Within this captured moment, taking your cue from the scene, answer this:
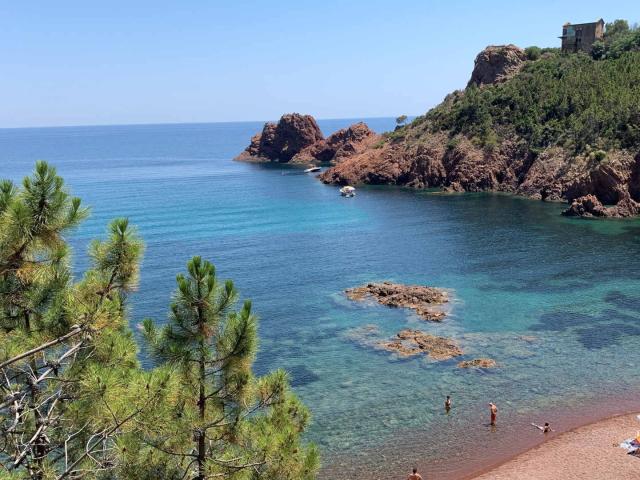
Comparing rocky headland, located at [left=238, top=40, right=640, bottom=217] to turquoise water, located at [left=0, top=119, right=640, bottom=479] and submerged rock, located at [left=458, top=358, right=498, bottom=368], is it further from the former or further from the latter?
submerged rock, located at [left=458, top=358, right=498, bottom=368]

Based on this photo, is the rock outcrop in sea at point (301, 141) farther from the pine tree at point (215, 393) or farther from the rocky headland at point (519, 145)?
the pine tree at point (215, 393)

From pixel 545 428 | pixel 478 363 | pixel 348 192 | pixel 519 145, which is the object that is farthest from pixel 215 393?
pixel 519 145

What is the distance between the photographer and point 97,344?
11992mm

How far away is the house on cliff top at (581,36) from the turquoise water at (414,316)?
2319 inches

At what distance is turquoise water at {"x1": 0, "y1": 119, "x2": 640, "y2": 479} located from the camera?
29.5 metres

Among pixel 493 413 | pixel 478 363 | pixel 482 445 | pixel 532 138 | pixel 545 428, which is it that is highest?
pixel 532 138

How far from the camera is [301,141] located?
173 metres

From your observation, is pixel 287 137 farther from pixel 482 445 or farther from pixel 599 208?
pixel 482 445

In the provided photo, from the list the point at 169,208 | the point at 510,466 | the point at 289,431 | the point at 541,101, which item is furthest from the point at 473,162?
the point at 289,431

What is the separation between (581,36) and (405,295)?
113985 mm

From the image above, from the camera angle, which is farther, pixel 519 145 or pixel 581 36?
pixel 581 36

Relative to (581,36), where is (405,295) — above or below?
below

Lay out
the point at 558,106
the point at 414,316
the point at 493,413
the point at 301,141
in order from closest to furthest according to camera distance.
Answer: the point at 493,413 < the point at 414,316 < the point at 558,106 < the point at 301,141

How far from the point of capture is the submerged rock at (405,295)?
4570 cm
